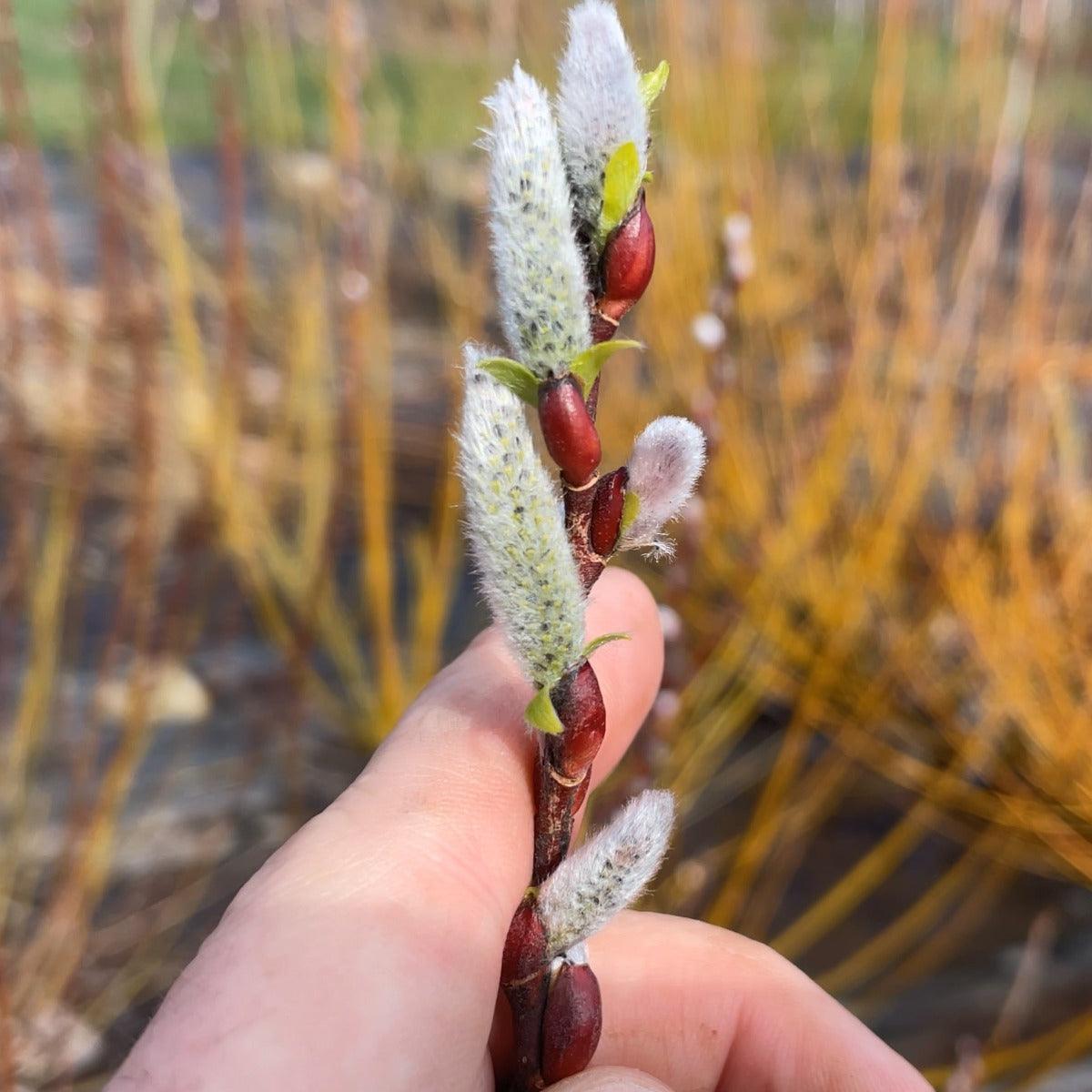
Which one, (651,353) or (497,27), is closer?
(497,27)

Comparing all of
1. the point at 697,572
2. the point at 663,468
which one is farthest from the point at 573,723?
the point at 697,572

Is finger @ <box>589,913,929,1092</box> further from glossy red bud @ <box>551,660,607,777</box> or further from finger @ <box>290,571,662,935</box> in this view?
glossy red bud @ <box>551,660,607,777</box>

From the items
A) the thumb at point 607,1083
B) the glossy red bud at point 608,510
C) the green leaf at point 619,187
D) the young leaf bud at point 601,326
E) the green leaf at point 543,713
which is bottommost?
the thumb at point 607,1083

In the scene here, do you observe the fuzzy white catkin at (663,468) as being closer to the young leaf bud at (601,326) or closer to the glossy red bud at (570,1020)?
the young leaf bud at (601,326)

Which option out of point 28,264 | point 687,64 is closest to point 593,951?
point 687,64

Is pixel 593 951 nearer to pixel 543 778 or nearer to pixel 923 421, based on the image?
pixel 543 778

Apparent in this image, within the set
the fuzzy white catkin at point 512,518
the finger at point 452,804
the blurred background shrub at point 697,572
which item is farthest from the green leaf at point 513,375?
the blurred background shrub at point 697,572

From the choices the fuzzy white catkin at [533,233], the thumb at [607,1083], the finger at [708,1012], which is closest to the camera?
the fuzzy white catkin at [533,233]
